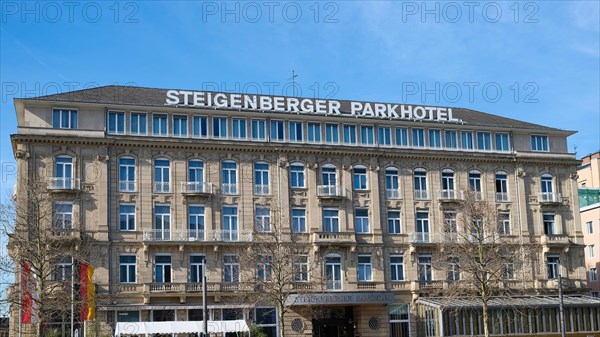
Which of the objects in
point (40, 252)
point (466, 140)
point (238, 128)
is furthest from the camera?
point (466, 140)

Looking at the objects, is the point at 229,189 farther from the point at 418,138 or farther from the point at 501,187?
the point at 501,187

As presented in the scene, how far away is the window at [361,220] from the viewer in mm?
67688

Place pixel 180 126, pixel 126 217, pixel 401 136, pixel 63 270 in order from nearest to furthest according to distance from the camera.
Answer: pixel 63 270 → pixel 126 217 → pixel 180 126 → pixel 401 136

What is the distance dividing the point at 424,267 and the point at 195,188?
1975 cm

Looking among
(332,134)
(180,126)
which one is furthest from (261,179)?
(180,126)

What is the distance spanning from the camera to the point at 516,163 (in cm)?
7312

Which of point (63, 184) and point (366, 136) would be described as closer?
point (63, 184)

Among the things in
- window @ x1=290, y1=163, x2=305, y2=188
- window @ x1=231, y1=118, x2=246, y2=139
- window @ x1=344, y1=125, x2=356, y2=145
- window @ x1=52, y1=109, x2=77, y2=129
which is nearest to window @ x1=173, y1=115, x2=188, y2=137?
window @ x1=231, y1=118, x2=246, y2=139

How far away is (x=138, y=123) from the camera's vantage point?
207ft

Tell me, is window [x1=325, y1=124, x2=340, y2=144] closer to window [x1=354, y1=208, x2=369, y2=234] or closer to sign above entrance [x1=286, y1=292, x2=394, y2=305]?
window [x1=354, y1=208, x2=369, y2=234]

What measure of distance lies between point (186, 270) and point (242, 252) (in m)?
4.26

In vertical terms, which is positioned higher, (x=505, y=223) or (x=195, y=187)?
(x=195, y=187)

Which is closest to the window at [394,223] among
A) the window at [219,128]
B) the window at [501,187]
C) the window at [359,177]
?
the window at [359,177]

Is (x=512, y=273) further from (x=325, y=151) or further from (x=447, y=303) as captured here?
(x=325, y=151)
